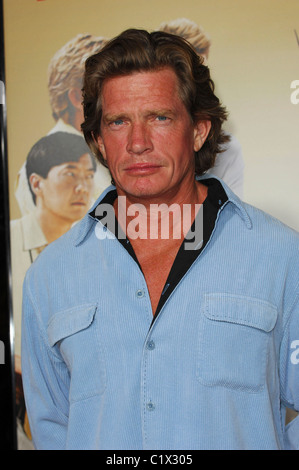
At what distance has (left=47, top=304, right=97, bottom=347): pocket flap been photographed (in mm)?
1598

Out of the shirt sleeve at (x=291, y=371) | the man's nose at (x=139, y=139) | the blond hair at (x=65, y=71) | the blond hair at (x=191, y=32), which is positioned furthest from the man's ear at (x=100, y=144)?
the shirt sleeve at (x=291, y=371)

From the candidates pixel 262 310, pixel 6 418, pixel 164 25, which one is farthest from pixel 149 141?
A: pixel 6 418

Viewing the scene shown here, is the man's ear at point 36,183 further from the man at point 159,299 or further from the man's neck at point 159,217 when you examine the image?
the man's neck at point 159,217

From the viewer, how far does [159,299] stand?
156 cm

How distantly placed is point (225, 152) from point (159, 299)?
69 centimetres

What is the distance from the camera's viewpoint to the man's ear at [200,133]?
1.77 m

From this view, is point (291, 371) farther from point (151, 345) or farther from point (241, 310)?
point (151, 345)

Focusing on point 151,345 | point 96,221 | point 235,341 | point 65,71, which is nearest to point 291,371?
point 235,341

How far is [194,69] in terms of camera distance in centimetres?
173

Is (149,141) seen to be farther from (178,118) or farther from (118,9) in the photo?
(118,9)

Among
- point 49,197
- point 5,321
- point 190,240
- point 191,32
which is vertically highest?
point 191,32

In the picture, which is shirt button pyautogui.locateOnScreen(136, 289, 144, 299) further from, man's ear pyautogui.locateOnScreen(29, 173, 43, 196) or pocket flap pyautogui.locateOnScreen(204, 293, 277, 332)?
man's ear pyautogui.locateOnScreen(29, 173, 43, 196)

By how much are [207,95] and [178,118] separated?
0.19m

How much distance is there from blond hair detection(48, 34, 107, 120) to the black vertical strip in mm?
198
